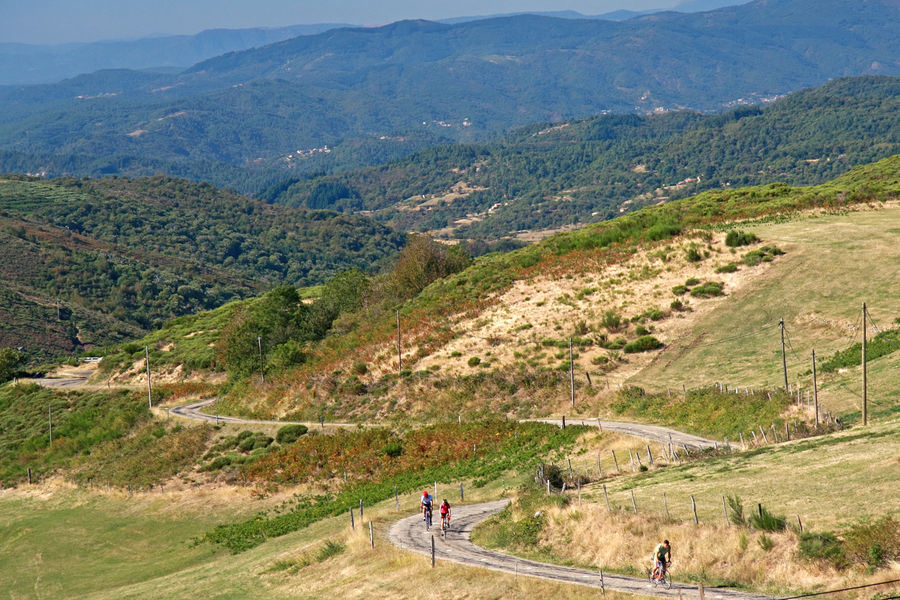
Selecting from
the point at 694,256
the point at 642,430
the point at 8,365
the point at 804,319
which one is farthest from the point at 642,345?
the point at 8,365

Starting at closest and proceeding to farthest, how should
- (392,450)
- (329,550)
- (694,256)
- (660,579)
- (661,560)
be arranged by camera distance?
1. (661,560)
2. (660,579)
3. (329,550)
4. (392,450)
5. (694,256)

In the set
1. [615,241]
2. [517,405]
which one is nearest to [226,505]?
[517,405]

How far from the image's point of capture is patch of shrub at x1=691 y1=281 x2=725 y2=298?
253 ft

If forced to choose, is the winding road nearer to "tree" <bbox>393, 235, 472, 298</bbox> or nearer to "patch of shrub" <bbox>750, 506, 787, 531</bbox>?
"patch of shrub" <bbox>750, 506, 787, 531</bbox>

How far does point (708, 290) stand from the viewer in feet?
253

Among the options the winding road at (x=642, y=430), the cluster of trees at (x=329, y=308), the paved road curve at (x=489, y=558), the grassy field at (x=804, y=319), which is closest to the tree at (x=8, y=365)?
the cluster of trees at (x=329, y=308)

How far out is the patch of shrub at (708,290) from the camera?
3031 inches

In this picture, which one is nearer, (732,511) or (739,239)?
(732,511)

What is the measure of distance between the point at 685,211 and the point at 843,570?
310 feet

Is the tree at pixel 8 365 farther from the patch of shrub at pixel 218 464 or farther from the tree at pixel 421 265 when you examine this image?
the patch of shrub at pixel 218 464

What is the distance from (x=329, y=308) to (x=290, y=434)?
45494 mm

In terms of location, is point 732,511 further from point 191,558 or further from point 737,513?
point 191,558

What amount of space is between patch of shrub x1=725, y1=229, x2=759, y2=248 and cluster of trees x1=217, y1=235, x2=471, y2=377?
3625 cm

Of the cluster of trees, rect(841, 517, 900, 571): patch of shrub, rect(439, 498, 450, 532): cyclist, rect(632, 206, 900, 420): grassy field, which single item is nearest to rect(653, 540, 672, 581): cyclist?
rect(841, 517, 900, 571): patch of shrub
